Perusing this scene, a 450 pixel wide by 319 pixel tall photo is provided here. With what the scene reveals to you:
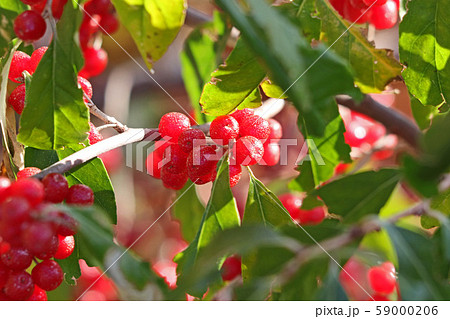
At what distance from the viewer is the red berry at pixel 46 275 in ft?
2.48

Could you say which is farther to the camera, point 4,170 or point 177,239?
point 177,239

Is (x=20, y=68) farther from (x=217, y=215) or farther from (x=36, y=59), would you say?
(x=217, y=215)

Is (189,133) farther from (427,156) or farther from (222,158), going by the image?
(427,156)

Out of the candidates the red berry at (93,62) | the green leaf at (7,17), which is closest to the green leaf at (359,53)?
the green leaf at (7,17)

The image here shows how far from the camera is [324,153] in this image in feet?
3.25

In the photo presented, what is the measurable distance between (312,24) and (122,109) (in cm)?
97

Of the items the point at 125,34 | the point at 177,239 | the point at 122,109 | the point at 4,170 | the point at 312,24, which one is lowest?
the point at 177,239

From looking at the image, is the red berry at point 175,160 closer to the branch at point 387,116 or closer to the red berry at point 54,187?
the red berry at point 54,187

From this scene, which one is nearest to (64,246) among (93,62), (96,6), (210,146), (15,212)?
(15,212)

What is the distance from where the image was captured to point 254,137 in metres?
0.88

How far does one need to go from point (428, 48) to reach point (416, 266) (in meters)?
0.40

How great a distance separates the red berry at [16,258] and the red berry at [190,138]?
0.28m

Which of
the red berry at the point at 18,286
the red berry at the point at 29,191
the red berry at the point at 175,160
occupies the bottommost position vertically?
the red berry at the point at 18,286
